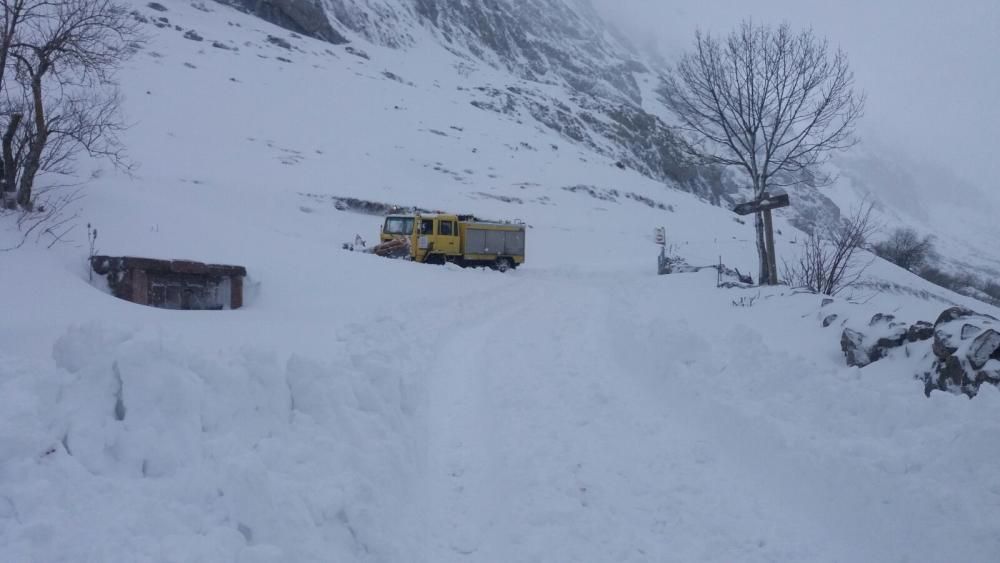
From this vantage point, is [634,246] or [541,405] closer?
[541,405]

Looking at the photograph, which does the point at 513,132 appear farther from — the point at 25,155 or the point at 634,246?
the point at 25,155

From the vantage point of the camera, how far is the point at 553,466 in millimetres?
5469

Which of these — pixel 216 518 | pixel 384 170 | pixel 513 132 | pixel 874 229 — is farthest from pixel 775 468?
pixel 513 132

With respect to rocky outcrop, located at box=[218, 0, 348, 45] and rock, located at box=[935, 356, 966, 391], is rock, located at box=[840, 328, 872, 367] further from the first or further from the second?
rocky outcrop, located at box=[218, 0, 348, 45]

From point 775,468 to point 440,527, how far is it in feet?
9.81

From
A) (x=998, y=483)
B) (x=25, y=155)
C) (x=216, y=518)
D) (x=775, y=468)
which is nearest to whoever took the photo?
(x=216, y=518)

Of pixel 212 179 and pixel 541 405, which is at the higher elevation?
pixel 212 179

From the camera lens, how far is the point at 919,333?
250 inches

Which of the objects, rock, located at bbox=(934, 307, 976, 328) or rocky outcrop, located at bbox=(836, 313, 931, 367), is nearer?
rock, located at bbox=(934, 307, 976, 328)

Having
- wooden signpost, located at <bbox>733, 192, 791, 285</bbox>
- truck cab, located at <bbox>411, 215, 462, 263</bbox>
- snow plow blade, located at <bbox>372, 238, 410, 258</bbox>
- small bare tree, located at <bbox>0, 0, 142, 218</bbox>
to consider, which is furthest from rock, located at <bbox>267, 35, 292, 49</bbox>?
wooden signpost, located at <bbox>733, 192, 791, 285</bbox>

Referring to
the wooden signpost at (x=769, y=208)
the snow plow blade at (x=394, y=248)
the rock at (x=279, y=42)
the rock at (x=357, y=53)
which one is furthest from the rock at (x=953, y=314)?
the rock at (x=357, y=53)

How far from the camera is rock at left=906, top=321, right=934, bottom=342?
6289 millimetres

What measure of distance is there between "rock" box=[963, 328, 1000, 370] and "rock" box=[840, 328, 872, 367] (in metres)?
1.16

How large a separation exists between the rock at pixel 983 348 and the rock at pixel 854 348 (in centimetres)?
116
